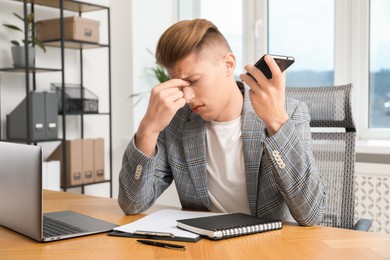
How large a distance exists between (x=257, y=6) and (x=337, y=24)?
0.61 metres

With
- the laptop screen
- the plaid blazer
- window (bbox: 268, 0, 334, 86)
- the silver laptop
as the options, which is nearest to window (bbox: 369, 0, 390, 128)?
window (bbox: 268, 0, 334, 86)

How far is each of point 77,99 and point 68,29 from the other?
0.45m

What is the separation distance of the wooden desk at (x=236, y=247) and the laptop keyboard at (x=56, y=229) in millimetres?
36

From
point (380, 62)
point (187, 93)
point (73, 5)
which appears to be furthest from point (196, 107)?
point (73, 5)

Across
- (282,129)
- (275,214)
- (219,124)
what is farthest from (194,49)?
(275,214)

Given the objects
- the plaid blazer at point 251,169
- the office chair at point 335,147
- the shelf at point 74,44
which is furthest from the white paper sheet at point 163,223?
the shelf at point 74,44

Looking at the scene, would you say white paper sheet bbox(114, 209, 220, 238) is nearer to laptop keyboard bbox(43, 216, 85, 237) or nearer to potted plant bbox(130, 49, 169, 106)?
laptop keyboard bbox(43, 216, 85, 237)

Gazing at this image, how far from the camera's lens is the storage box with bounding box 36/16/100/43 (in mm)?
3148

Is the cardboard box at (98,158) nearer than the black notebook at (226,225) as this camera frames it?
No

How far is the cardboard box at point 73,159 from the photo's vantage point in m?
3.19

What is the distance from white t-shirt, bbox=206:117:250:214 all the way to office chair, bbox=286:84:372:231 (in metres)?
0.29

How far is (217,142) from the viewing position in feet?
5.41

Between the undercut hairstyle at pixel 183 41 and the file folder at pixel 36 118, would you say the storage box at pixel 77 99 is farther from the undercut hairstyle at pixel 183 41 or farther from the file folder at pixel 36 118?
the undercut hairstyle at pixel 183 41

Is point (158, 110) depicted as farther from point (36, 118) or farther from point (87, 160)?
point (87, 160)
